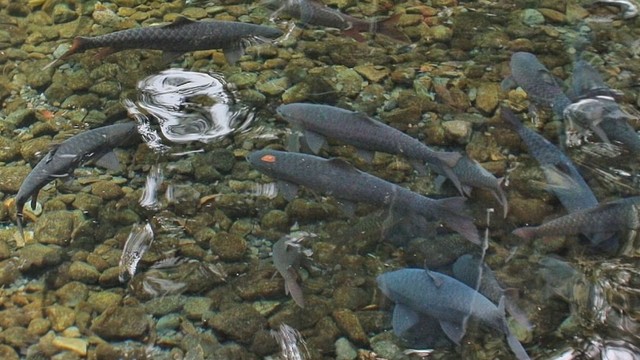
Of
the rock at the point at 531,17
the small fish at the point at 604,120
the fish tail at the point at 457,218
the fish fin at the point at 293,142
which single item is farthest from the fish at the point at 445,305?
the rock at the point at 531,17

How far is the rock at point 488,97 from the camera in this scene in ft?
12.9

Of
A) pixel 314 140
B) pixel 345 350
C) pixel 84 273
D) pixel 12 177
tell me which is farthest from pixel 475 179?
pixel 12 177

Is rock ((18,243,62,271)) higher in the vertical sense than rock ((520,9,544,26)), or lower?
lower

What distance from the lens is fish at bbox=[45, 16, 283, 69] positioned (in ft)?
12.5

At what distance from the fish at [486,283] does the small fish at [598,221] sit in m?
0.36

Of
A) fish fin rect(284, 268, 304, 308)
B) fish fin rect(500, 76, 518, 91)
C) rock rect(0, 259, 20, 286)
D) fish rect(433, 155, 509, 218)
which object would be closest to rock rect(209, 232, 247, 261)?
fish fin rect(284, 268, 304, 308)

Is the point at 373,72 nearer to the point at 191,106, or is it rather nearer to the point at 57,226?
the point at 191,106

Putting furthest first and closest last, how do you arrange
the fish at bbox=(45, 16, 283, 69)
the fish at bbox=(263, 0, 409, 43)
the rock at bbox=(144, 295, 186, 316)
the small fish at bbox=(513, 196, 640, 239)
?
the fish at bbox=(263, 0, 409, 43) < the fish at bbox=(45, 16, 283, 69) < the small fish at bbox=(513, 196, 640, 239) < the rock at bbox=(144, 295, 186, 316)

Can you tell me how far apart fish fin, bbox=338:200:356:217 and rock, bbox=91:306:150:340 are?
0.95 m

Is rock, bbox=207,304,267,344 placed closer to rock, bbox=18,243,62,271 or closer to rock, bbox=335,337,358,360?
rock, bbox=335,337,358,360

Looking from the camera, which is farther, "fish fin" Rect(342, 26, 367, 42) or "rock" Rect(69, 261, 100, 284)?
"fish fin" Rect(342, 26, 367, 42)

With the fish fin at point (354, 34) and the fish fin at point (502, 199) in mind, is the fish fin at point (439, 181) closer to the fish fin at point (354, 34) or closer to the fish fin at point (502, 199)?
the fish fin at point (502, 199)

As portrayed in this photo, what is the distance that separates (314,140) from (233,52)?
2.76 feet

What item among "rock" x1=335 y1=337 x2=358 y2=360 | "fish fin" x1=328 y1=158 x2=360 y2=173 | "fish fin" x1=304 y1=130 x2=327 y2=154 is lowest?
"rock" x1=335 y1=337 x2=358 y2=360
